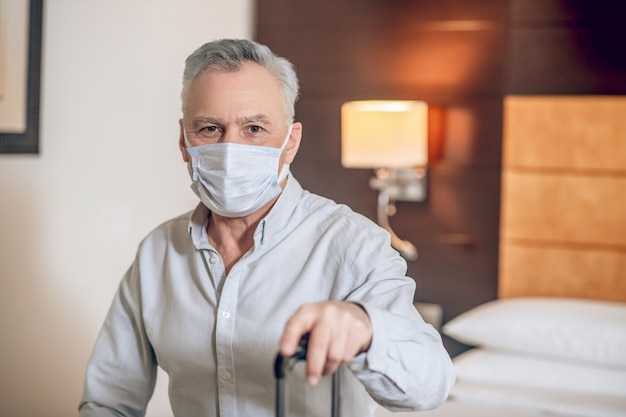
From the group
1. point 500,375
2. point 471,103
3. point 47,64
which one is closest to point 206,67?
point 47,64

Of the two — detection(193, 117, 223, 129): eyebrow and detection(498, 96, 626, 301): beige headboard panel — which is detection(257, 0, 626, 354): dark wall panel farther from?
detection(193, 117, 223, 129): eyebrow

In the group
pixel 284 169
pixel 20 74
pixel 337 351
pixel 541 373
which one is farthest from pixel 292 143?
pixel 541 373

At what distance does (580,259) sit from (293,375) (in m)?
1.85

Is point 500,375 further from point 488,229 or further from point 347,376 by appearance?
point 347,376

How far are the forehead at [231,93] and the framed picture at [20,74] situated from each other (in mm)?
961

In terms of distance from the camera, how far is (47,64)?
2.50m

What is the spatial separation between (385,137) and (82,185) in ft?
3.43

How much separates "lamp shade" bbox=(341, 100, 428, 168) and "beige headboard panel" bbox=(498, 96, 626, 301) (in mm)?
332

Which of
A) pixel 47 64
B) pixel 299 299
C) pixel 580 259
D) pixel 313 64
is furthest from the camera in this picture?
pixel 313 64

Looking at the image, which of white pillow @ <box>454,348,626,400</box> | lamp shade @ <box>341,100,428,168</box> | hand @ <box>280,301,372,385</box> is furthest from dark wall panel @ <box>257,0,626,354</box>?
hand @ <box>280,301,372,385</box>

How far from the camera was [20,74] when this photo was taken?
2260 millimetres

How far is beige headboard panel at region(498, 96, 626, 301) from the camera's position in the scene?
2914 mm

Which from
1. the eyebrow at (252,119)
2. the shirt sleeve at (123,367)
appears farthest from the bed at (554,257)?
the eyebrow at (252,119)

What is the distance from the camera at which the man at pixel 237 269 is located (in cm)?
138
